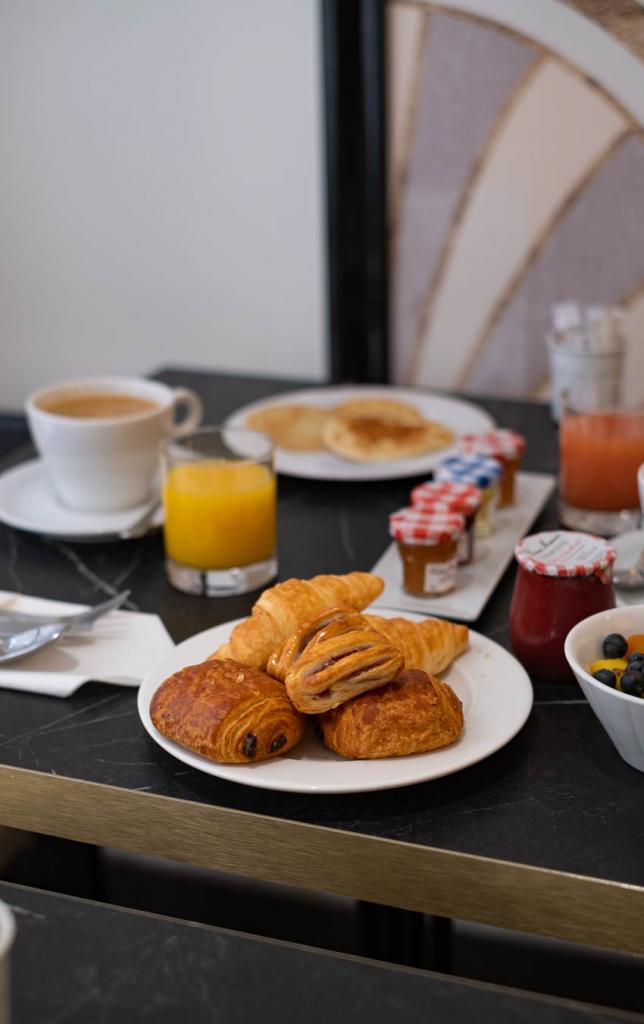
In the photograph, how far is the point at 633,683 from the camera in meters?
0.93

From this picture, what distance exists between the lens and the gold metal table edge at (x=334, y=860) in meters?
0.86

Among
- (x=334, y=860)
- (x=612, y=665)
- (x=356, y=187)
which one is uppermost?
(x=356, y=187)

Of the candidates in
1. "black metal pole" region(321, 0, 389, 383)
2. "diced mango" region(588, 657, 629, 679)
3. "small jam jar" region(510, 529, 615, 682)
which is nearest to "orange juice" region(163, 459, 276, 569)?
"small jam jar" region(510, 529, 615, 682)

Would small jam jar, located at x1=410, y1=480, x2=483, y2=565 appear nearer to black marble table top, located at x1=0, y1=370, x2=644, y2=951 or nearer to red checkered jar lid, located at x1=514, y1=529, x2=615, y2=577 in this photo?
black marble table top, located at x1=0, y1=370, x2=644, y2=951

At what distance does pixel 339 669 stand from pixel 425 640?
0.14 meters

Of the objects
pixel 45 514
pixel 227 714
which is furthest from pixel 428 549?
pixel 45 514

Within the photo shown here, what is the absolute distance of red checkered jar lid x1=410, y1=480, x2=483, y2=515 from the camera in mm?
1306

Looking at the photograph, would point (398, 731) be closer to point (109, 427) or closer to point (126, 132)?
point (109, 427)

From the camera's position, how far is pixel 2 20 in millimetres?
2355

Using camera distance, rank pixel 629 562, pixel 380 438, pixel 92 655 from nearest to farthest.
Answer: pixel 92 655 < pixel 629 562 < pixel 380 438

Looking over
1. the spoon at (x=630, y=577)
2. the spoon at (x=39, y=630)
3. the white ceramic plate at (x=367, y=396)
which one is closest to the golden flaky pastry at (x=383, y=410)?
the white ceramic plate at (x=367, y=396)

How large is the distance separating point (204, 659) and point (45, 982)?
1.29 ft

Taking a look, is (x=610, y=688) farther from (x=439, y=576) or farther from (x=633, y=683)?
(x=439, y=576)

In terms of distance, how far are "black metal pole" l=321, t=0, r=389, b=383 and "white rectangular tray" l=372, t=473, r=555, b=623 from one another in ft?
2.53
